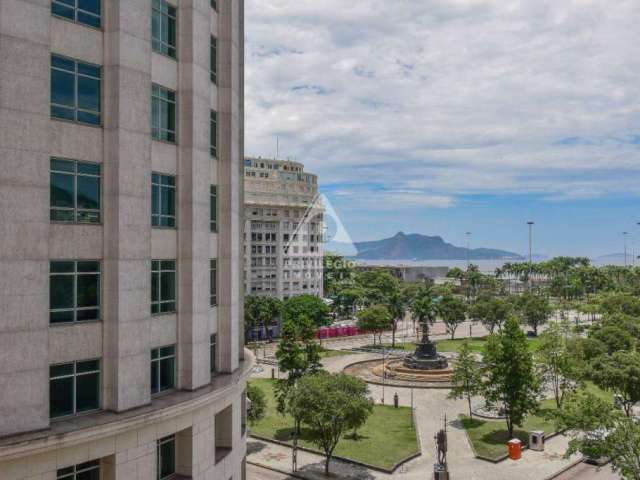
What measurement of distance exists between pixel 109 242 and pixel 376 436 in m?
35.5

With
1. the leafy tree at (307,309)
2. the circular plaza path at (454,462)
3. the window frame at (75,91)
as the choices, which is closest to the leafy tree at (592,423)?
the circular plaza path at (454,462)

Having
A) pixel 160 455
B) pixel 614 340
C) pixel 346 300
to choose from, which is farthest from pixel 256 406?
pixel 346 300

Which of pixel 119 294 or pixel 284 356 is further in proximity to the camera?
pixel 284 356

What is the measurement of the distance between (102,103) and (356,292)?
387ft

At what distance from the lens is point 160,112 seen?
23000 millimetres

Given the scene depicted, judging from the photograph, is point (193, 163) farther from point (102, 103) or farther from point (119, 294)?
point (119, 294)

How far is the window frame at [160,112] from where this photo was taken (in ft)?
74.3

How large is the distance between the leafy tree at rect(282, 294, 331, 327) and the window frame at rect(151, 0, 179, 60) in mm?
84125

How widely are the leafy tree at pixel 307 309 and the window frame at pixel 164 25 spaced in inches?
3312

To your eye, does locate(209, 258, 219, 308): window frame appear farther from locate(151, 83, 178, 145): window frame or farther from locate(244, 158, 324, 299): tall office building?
locate(244, 158, 324, 299): tall office building

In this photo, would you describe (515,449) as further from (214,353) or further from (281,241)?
(281,241)

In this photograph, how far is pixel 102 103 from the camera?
20688 mm

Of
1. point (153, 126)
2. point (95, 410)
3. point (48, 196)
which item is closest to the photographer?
point (48, 196)

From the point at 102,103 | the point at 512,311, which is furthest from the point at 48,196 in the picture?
the point at 512,311
